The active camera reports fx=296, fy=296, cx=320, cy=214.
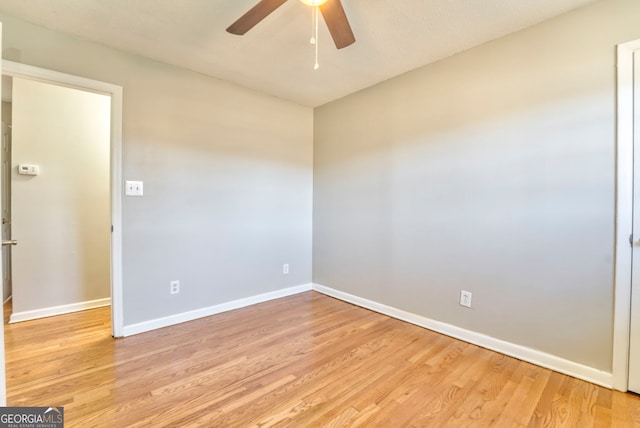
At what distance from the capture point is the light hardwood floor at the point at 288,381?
158 centimetres

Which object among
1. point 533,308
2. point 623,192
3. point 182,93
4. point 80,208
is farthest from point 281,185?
point 623,192

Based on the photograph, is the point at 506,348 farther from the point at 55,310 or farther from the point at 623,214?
the point at 55,310

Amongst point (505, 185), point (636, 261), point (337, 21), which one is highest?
point (337, 21)

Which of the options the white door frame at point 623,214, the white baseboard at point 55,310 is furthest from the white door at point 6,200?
the white door frame at point 623,214

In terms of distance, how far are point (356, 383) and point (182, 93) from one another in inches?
108

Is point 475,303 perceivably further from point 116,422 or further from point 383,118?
point 116,422

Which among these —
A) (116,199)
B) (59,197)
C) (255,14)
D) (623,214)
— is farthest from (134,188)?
(623,214)

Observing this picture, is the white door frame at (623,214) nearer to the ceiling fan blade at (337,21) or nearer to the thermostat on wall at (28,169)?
the ceiling fan blade at (337,21)

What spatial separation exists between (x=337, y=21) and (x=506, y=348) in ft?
8.12

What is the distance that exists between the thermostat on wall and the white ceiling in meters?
1.36

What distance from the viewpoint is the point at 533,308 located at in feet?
6.86

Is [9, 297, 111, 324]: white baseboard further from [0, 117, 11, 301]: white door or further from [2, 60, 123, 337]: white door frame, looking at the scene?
[2, 60, 123, 337]: white door frame

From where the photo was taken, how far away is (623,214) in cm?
176

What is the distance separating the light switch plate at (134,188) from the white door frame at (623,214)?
11.0ft
